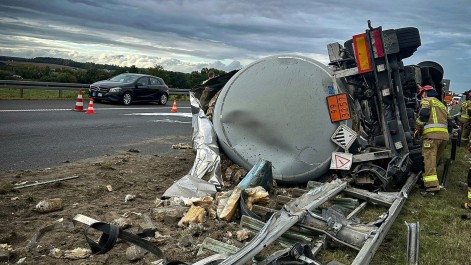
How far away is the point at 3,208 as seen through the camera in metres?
4.08

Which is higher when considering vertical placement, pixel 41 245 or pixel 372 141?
pixel 372 141

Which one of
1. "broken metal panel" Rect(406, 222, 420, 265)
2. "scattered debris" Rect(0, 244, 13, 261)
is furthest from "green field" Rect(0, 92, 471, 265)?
"scattered debris" Rect(0, 244, 13, 261)

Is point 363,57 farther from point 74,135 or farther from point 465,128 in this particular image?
point 465,128

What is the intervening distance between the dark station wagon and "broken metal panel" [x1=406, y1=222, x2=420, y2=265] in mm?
15448

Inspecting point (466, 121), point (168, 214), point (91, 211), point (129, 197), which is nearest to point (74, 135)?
point (129, 197)

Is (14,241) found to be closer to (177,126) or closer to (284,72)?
(284,72)

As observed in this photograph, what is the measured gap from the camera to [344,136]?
18.4 ft

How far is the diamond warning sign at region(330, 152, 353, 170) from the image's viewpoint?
552 centimetres

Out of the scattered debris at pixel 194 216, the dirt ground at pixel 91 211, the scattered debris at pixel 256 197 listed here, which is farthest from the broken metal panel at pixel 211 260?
the scattered debris at pixel 256 197

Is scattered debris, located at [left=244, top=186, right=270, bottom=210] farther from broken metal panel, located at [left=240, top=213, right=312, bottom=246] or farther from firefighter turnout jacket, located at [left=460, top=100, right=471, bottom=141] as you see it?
firefighter turnout jacket, located at [left=460, top=100, right=471, bottom=141]

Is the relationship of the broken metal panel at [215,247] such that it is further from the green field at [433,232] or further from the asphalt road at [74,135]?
the asphalt road at [74,135]

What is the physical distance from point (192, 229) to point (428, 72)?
803cm

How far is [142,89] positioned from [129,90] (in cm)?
84

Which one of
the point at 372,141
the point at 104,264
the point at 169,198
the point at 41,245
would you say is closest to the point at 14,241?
the point at 41,245
